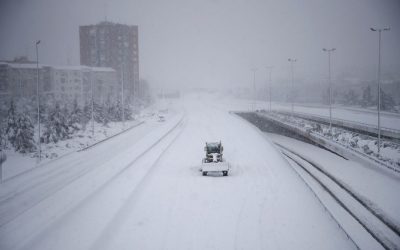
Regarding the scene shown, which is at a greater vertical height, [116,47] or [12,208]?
[116,47]

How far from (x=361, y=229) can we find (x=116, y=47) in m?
142

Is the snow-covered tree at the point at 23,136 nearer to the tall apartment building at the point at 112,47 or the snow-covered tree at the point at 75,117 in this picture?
the snow-covered tree at the point at 75,117

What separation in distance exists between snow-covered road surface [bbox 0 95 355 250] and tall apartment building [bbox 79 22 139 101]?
4808 inches

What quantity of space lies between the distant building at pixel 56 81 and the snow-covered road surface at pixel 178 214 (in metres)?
64.0

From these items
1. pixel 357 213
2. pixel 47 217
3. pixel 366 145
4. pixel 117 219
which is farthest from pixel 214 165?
pixel 366 145

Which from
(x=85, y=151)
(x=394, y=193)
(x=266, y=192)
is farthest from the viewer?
(x=85, y=151)

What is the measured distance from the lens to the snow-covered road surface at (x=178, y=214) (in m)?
14.3

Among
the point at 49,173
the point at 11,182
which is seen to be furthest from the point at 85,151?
the point at 11,182

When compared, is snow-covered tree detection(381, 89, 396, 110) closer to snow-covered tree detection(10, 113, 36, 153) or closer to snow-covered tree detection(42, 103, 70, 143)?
snow-covered tree detection(42, 103, 70, 143)

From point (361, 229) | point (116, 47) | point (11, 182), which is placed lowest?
point (361, 229)

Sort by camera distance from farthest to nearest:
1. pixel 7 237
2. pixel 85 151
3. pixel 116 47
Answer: pixel 116 47
pixel 85 151
pixel 7 237

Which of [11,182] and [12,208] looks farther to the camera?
[11,182]

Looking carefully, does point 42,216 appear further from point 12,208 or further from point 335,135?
point 335,135

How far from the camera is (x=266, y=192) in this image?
21.1m
